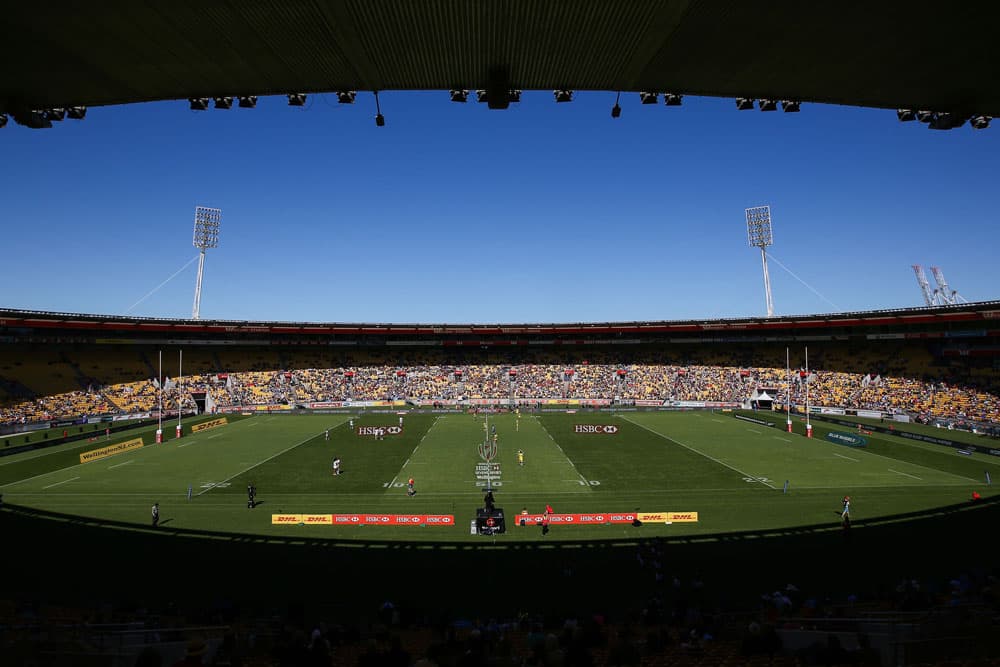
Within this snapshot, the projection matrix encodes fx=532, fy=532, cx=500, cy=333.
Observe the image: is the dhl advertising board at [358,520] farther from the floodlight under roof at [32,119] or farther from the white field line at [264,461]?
the floodlight under roof at [32,119]

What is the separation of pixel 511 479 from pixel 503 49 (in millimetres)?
24734

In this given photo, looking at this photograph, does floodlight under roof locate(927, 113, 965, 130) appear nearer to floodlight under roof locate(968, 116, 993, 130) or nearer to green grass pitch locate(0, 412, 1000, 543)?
floodlight under roof locate(968, 116, 993, 130)

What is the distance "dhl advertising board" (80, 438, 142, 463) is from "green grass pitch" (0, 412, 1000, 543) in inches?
30.2

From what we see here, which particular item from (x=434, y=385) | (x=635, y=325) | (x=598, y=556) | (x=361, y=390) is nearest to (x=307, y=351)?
(x=361, y=390)

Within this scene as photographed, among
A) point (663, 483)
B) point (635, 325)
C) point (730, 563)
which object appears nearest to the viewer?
point (730, 563)

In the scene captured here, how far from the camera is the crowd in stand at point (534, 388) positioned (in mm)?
55375

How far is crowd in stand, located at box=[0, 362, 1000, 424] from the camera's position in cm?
5538

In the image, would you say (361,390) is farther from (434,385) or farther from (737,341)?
(737,341)

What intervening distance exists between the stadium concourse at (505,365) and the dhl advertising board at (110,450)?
1383 cm

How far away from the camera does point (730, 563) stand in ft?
61.5

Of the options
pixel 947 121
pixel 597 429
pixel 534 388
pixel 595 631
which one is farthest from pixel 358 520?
pixel 534 388

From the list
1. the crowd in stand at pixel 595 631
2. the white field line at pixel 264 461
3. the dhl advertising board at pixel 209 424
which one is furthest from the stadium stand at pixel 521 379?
the crowd in stand at pixel 595 631

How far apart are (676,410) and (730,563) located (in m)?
52.5

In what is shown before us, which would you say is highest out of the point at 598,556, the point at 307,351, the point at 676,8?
the point at 676,8
